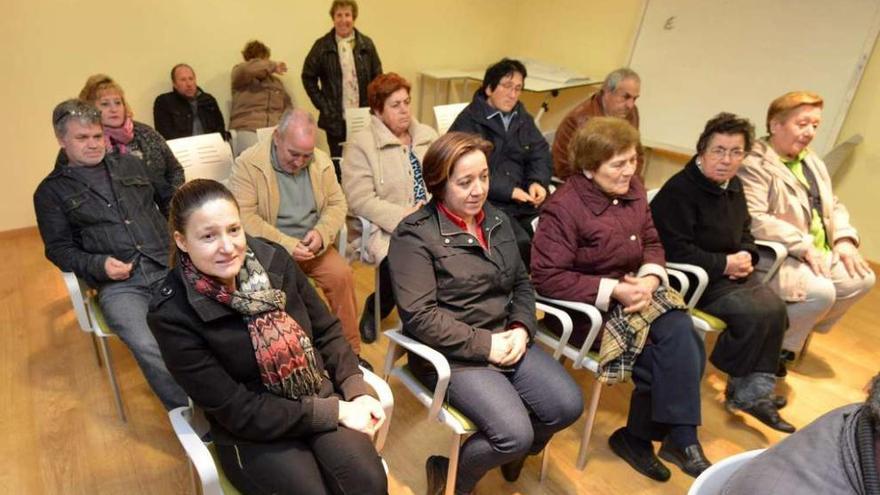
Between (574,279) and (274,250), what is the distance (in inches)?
41.2

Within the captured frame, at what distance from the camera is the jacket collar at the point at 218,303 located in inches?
51.1

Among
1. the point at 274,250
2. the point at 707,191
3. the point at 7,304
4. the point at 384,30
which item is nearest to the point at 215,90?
the point at 384,30

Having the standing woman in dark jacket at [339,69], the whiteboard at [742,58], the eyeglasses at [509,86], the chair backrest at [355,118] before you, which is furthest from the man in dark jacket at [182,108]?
the whiteboard at [742,58]

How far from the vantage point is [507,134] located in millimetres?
2889

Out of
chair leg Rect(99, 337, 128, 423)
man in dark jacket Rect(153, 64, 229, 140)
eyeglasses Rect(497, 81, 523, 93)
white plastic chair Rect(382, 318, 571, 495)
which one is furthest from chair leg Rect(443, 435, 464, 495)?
man in dark jacket Rect(153, 64, 229, 140)

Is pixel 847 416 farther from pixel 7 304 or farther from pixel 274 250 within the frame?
pixel 7 304

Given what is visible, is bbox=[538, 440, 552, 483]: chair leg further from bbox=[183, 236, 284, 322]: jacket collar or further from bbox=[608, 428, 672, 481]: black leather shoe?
bbox=[183, 236, 284, 322]: jacket collar

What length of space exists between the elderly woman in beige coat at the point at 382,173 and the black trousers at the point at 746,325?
1350 mm

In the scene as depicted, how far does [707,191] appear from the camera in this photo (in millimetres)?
2207

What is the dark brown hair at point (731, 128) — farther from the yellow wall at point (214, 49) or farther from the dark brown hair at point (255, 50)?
the dark brown hair at point (255, 50)

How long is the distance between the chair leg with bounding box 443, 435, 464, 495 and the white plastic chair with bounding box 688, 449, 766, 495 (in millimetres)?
709

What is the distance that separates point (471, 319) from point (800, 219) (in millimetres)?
1717

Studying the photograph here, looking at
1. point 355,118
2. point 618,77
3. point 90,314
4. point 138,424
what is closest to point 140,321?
point 90,314

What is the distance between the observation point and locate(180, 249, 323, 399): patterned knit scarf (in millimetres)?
1336
